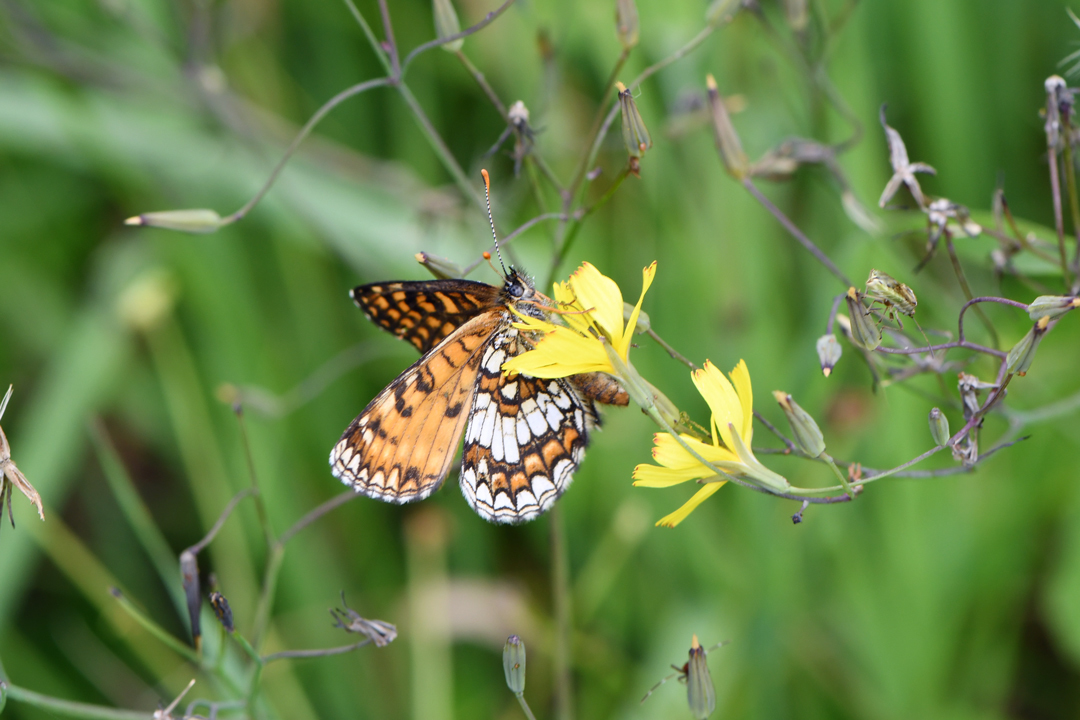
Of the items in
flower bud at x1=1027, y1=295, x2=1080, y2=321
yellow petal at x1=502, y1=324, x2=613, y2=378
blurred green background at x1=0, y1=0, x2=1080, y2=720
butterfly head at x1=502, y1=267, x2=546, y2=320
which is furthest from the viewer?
blurred green background at x1=0, y1=0, x2=1080, y2=720

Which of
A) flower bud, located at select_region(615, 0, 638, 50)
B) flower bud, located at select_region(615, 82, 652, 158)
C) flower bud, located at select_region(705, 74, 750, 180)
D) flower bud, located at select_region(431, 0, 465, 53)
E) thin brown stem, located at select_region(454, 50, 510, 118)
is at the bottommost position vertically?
flower bud, located at select_region(705, 74, 750, 180)

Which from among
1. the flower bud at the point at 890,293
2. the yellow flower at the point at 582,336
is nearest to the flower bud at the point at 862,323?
the flower bud at the point at 890,293

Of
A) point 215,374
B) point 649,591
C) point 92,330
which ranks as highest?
point 92,330

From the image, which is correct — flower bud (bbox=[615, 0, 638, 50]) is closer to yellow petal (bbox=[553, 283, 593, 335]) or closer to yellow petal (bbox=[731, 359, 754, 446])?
yellow petal (bbox=[553, 283, 593, 335])

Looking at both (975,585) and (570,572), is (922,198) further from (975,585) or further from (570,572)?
(570,572)

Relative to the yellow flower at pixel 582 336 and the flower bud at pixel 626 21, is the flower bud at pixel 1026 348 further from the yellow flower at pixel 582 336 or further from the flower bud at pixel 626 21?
the flower bud at pixel 626 21

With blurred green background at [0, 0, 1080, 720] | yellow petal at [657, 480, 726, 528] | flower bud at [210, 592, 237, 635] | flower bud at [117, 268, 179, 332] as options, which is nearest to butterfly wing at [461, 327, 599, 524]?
yellow petal at [657, 480, 726, 528]

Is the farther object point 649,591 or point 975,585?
point 649,591

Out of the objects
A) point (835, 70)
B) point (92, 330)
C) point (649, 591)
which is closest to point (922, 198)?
point (835, 70)
